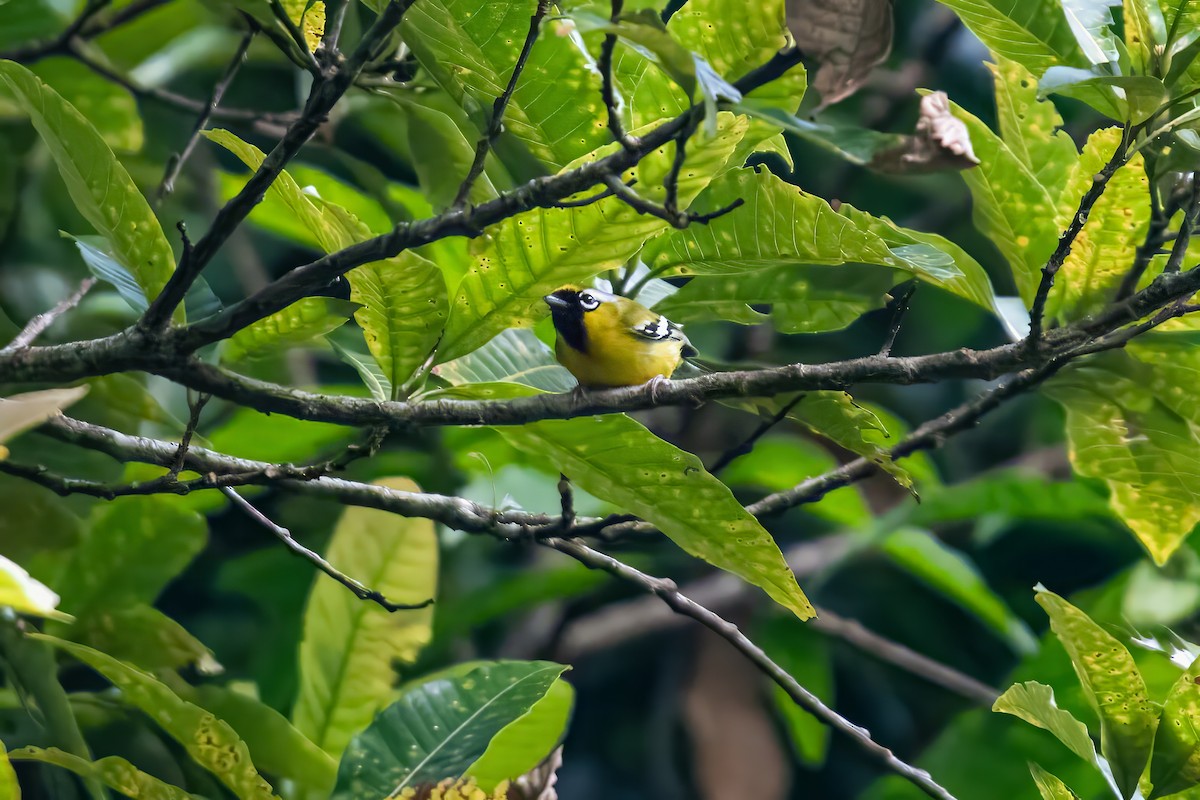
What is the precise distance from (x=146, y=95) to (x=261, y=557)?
3.10ft

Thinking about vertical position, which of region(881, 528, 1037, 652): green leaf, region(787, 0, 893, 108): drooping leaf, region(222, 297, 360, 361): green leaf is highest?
region(787, 0, 893, 108): drooping leaf

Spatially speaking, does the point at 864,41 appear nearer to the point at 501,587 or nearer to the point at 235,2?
the point at 235,2

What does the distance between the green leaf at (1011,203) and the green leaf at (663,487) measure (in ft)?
1.71

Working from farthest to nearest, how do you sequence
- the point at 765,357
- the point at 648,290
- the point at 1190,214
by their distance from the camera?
1. the point at 765,357
2. the point at 648,290
3. the point at 1190,214

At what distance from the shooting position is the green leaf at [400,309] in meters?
1.16

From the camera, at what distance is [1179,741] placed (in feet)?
4.25

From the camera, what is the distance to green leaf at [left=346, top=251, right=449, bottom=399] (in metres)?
1.16

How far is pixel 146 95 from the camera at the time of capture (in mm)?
1926

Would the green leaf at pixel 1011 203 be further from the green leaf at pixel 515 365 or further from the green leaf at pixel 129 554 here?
the green leaf at pixel 129 554

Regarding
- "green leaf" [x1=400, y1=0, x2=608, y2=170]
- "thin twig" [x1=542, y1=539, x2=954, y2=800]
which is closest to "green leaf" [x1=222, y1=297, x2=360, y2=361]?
"green leaf" [x1=400, y1=0, x2=608, y2=170]

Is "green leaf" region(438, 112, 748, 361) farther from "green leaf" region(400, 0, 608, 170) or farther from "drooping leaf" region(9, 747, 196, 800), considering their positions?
"drooping leaf" region(9, 747, 196, 800)

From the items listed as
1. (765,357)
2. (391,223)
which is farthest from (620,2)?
(765,357)

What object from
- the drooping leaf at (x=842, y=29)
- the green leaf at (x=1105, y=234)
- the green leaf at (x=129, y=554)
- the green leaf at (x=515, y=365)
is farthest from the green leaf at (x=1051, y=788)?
the green leaf at (x=129, y=554)

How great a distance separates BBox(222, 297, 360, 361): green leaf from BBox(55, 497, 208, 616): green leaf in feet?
1.49
